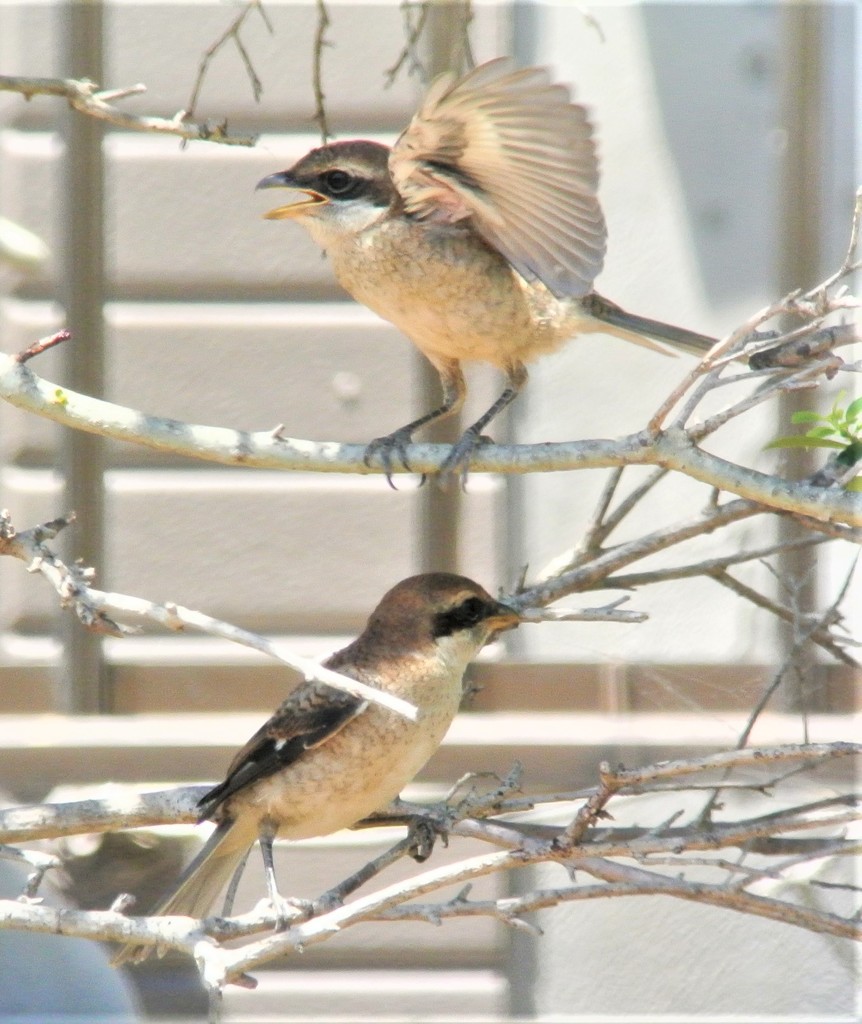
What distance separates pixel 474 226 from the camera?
3.37 m

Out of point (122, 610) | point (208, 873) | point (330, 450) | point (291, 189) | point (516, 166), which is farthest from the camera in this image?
point (291, 189)

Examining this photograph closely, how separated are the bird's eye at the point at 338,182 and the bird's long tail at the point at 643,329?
0.67 meters

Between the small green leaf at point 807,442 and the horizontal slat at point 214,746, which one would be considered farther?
the horizontal slat at point 214,746

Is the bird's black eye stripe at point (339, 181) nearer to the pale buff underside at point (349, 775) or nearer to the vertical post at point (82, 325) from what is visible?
the pale buff underside at point (349, 775)

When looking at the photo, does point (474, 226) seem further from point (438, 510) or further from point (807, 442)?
point (438, 510)

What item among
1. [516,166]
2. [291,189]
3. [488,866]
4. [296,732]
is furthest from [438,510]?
[488,866]

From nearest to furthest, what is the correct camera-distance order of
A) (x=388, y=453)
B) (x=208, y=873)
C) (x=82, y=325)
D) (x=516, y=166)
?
(x=516, y=166)
(x=388, y=453)
(x=208, y=873)
(x=82, y=325)

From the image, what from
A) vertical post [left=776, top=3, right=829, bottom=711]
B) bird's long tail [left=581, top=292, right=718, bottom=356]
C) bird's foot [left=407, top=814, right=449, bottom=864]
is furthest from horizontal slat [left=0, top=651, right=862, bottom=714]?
bird's foot [left=407, top=814, right=449, bottom=864]

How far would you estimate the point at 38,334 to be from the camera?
6.03 m

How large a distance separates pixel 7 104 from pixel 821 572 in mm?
3917

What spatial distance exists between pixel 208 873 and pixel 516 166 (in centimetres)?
173

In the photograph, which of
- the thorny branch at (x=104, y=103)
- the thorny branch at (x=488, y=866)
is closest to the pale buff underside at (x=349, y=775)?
the thorny branch at (x=488, y=866)

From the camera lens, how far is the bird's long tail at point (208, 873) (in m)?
3.12

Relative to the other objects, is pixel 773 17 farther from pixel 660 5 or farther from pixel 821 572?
pixel 821 572
